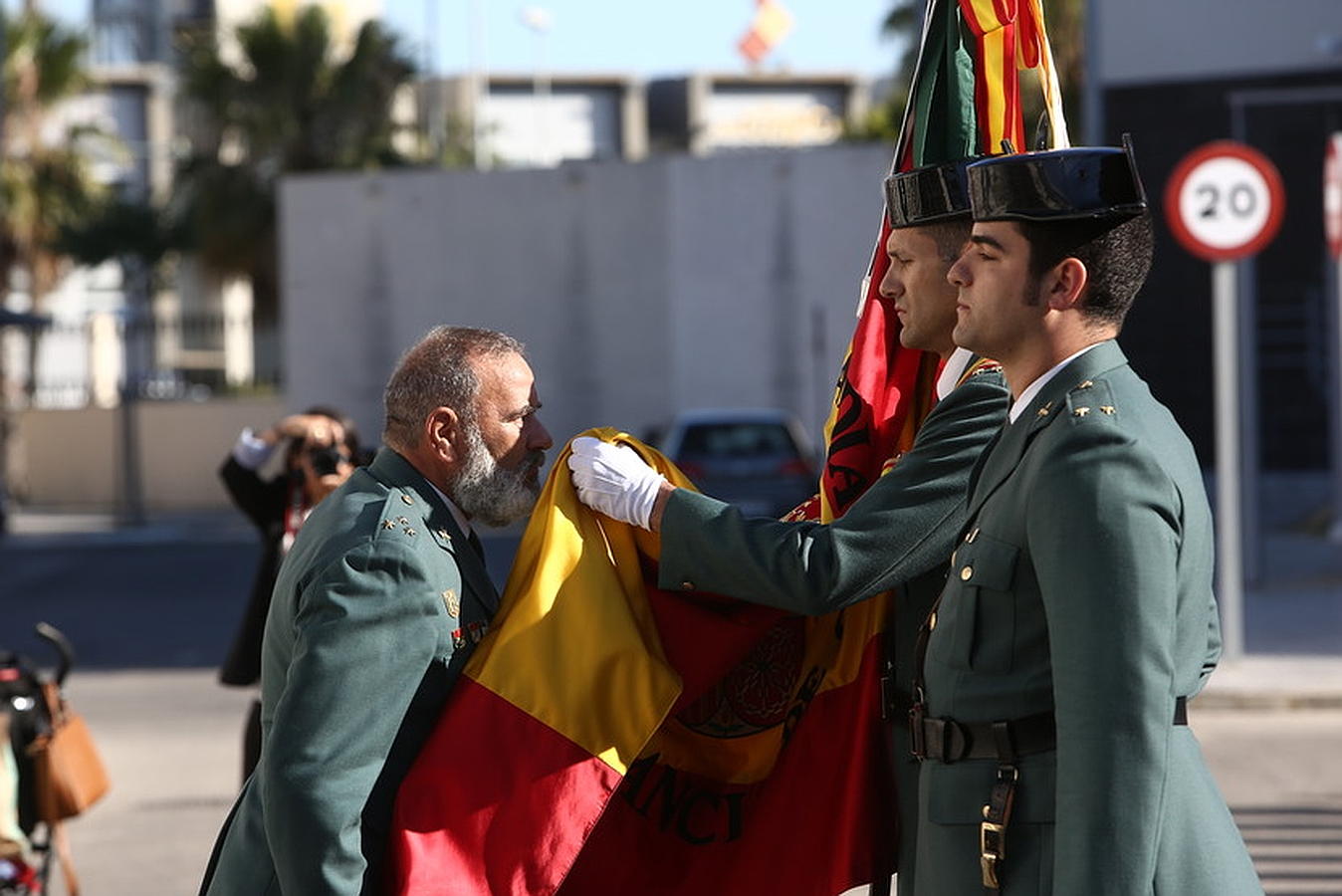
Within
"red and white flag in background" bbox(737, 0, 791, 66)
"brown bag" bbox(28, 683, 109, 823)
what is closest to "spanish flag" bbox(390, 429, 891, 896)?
"brown bag" bbox(28, 683, 109, 823)

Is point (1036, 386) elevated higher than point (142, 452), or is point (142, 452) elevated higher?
point (1036, 386)

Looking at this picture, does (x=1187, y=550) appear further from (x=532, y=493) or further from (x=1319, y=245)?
(x=1319, y=245)

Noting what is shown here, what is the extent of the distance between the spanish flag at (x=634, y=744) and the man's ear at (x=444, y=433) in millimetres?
194

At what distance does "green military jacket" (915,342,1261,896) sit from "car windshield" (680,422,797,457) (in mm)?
15819

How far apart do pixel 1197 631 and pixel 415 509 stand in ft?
4.23

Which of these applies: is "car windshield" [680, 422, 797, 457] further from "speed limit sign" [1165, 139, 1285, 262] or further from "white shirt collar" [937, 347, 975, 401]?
"white shirt collar" [937, 347, 975, 401]

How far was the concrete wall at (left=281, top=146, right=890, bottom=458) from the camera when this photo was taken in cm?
2625

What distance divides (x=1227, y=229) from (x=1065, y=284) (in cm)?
924

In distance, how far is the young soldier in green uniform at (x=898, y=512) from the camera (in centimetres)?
328

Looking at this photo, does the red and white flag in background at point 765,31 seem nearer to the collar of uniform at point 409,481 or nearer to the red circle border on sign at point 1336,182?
the red circle border on sign at point 1336,182

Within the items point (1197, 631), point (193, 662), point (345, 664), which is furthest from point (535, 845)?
point (193, 662)

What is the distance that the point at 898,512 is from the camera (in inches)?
130

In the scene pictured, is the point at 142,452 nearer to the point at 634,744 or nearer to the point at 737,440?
the point at 737,440

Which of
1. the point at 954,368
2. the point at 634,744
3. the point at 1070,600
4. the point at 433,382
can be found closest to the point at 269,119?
the point at 433,382
